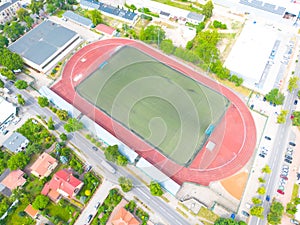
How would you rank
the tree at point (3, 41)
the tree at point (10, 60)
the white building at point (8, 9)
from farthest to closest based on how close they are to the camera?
the white building at point (8, 9), the tree at point (3, 41), the tree at point (10, 60)

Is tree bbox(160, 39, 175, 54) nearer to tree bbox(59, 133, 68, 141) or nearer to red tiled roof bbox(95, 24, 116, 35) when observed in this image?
red tiled roof bbox(95, 24, 116, 35)

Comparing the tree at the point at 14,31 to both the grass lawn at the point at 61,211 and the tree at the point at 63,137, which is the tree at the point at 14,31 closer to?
the tree at the point at 63,137

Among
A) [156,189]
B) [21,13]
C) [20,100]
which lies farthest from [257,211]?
[21,13]

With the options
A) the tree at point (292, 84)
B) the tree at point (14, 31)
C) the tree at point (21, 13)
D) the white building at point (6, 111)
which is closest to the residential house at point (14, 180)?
the white building at point (6, 111)

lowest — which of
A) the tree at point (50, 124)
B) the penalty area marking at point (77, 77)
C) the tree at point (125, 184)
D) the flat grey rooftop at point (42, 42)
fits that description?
the tree at point (125, 184)

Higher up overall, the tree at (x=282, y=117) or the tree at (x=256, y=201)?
the tree at (x=282, y=117)

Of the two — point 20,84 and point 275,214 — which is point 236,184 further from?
point 20,84
